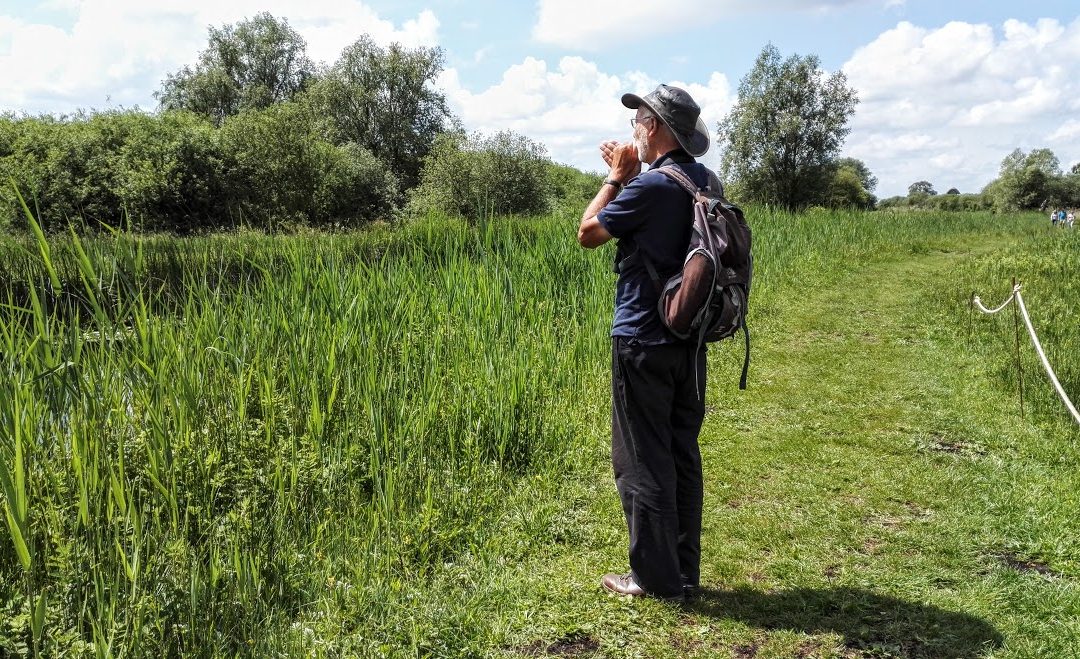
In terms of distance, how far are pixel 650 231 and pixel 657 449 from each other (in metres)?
0.79

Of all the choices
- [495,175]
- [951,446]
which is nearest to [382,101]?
[495,175]

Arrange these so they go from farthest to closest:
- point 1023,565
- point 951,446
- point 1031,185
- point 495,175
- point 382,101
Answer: point 1031,185
point 382,101
point 495,175
point 951,446
point 1023,565

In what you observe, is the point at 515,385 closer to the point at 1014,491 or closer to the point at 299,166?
the point at 1014,491

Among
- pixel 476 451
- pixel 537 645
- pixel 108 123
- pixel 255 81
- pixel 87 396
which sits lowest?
pixel 537 645

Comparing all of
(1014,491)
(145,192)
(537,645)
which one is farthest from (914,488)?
(145,192)

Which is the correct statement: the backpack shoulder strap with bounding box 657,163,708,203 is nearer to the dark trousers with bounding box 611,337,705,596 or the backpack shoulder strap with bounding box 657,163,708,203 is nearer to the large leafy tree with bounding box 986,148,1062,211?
the dark trousers with bounding box 611,337,705,596

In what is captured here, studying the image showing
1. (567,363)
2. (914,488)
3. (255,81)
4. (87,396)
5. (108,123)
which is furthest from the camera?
(255,81)

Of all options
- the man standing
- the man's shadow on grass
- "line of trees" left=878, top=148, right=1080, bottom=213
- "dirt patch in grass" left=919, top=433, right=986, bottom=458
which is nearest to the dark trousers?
the man standing

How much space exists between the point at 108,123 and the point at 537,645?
3548cm

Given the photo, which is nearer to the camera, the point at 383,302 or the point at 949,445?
the point at 383,302

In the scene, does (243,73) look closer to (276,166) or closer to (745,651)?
(276,166)

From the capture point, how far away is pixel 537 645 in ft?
9.45

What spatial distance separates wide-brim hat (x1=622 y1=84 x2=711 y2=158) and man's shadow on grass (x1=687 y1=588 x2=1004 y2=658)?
176 centimetres

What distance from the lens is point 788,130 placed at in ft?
123
